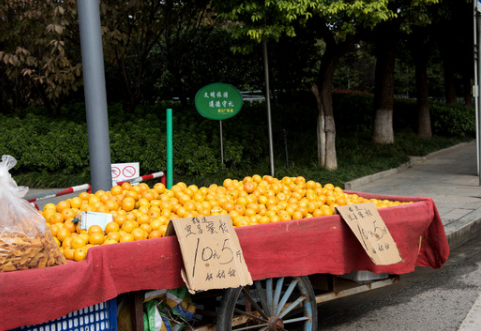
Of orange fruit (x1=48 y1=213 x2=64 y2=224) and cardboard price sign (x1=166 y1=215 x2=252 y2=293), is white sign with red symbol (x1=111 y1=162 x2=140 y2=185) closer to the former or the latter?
orange fruit (x1=48 y1=213 x2=64 y2=224)

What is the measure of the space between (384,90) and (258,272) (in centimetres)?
1334

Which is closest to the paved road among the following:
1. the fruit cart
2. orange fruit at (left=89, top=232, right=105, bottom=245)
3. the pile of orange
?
the fruit cart

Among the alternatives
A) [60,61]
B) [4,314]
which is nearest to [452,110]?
[60,61]

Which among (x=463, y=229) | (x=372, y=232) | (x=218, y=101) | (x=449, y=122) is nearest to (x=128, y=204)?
(x=372, y=232)

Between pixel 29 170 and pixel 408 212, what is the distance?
9.59m

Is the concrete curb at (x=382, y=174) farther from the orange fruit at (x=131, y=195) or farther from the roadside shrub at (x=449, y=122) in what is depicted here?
the orange fruit at (x=131, y=195)

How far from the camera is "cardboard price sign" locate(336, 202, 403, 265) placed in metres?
4.09

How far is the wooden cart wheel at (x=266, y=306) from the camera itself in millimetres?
3654

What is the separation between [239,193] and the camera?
4.91 m

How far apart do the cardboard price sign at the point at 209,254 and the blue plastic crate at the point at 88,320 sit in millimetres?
507

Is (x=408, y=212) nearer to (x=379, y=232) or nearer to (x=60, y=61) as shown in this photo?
(x=379, y=232)

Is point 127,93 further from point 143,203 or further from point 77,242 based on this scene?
point 77,242

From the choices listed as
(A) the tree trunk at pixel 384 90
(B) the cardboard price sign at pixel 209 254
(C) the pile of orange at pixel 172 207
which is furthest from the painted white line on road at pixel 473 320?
(A) the tree trunk at pixel 384 90

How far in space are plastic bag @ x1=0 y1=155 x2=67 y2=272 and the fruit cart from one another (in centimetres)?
11
